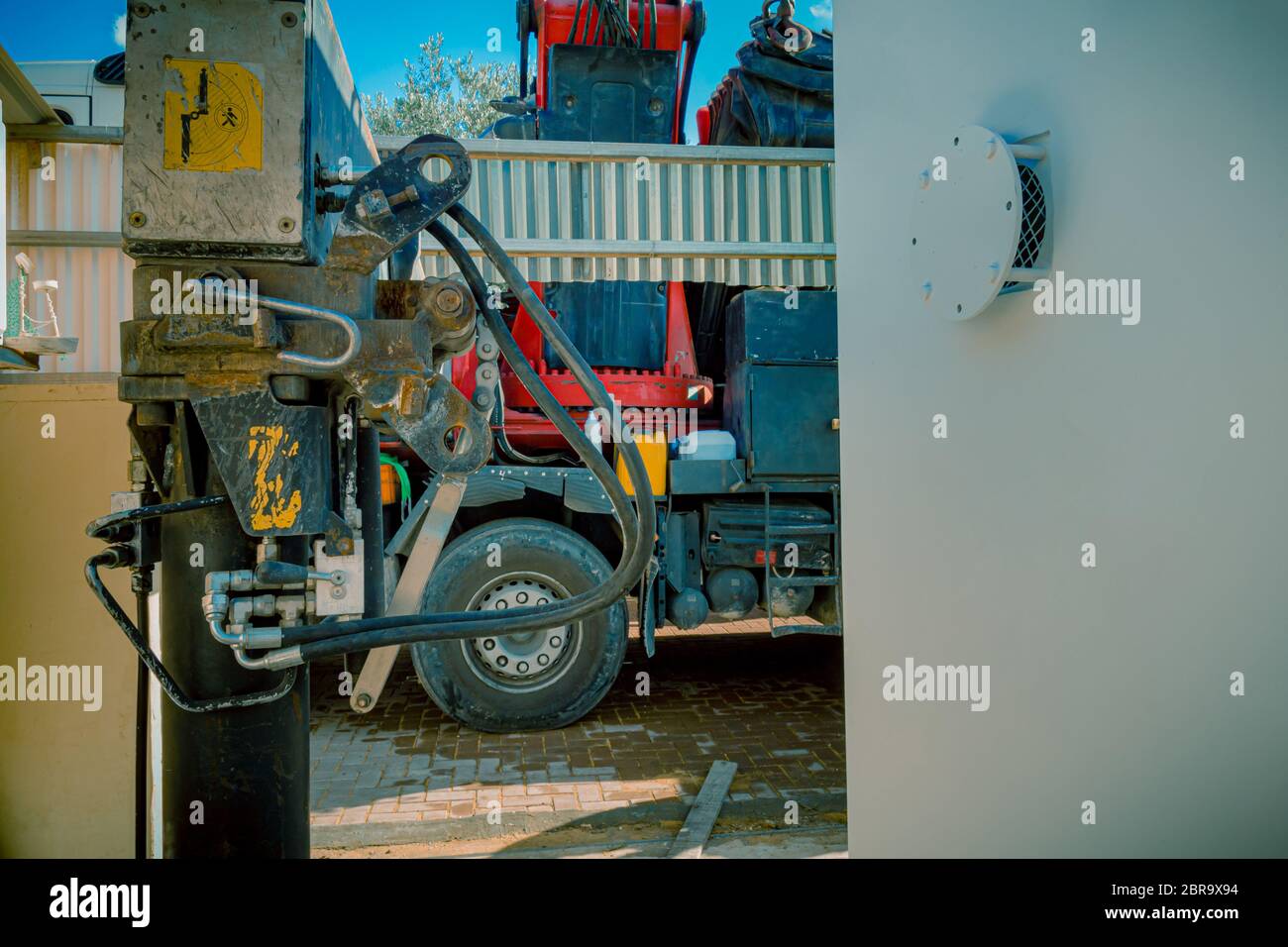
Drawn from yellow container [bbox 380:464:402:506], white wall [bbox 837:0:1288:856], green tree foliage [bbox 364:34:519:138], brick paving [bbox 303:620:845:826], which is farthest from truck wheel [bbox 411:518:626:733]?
green tree foliage [bbox 364:34:519:138]

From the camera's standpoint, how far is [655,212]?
5.42 m

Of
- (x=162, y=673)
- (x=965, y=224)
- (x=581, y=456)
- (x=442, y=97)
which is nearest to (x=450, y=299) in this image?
(x=581, y=456)

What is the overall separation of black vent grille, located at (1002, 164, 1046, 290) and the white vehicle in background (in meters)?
7.24

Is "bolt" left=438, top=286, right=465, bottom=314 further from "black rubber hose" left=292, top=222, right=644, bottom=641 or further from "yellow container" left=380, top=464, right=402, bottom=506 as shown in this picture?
"yellow container" left=380, top=464, right=402, bottom=506

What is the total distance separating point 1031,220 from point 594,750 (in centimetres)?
401

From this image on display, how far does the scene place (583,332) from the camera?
19.5 ft

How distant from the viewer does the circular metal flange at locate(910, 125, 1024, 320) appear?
186 centimetres

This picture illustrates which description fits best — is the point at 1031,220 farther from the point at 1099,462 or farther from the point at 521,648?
the point at 521,648

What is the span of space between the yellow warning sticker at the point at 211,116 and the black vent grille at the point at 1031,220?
150cm

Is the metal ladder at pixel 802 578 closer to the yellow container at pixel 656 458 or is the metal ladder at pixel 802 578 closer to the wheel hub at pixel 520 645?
the yellow container at pixel 656 458

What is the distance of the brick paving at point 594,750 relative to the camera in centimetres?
445

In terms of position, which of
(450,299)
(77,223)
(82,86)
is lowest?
(450,299)
